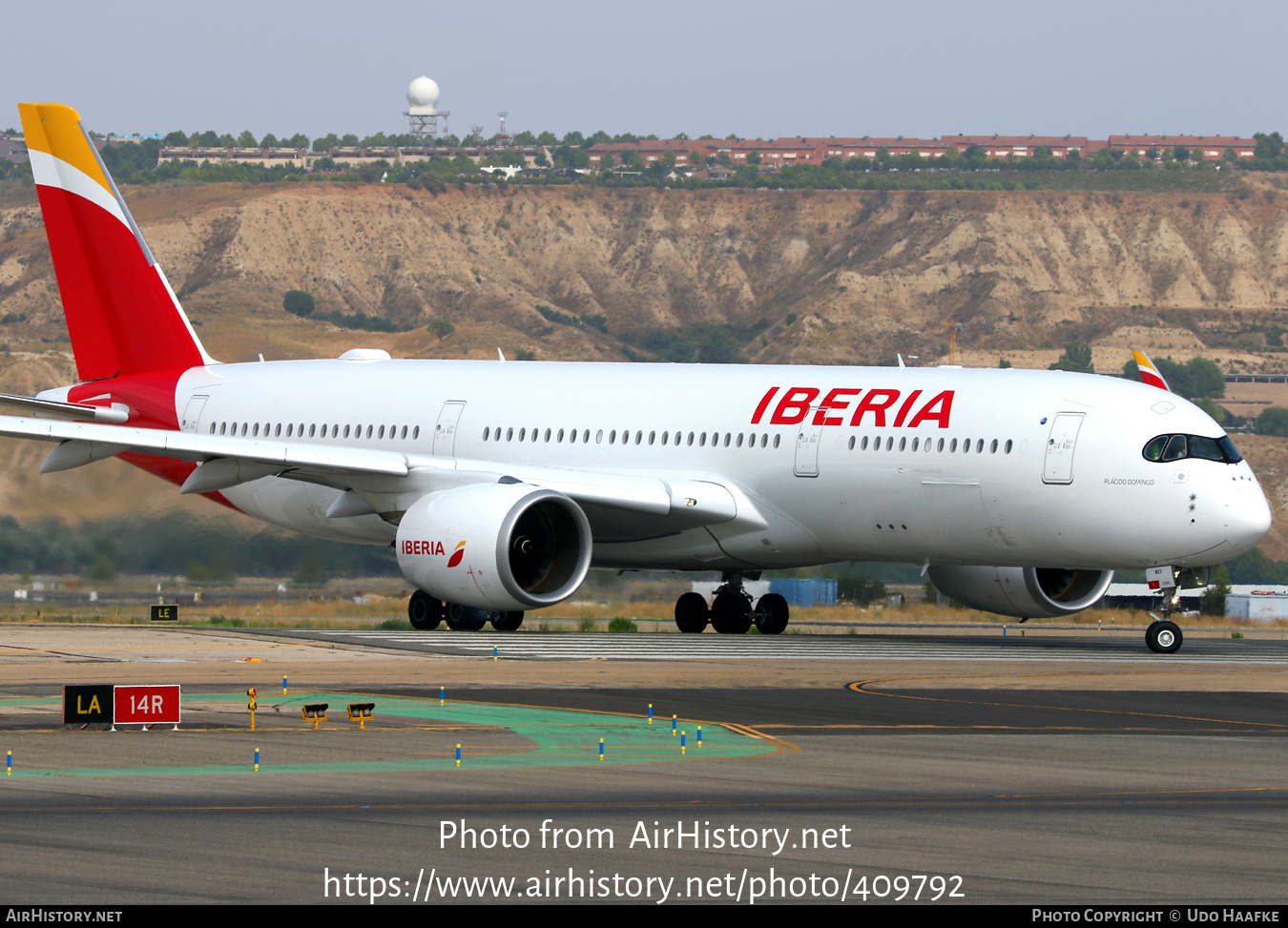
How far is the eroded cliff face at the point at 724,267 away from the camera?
572 feet

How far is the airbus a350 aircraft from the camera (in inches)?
1148

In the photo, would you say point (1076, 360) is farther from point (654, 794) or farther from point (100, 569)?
point (654, 794)

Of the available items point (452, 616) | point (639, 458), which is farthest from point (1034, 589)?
point (452, 616)

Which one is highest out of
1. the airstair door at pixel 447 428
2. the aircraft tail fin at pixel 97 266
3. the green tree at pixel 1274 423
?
the green tree at pixel 1274 423

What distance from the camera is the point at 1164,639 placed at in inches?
1185

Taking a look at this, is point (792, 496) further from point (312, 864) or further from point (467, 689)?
point (312, 864)

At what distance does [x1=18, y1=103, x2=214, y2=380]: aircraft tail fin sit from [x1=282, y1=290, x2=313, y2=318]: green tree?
133 m

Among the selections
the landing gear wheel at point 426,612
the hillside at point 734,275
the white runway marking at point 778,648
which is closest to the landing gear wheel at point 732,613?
the white runway marking at point 778,648

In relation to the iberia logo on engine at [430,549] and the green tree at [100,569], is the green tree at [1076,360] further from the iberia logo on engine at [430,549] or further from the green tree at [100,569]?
the iberia logo on engine at [430,549]

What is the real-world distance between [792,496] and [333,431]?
10210 millimetres

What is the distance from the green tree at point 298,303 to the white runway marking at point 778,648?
140110 millimetres

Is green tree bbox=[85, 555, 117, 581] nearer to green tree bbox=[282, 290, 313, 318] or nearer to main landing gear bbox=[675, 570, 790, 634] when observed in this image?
main landing gear bbox=[675, 570, 790, 634]

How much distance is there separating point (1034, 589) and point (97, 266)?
66.3 feet

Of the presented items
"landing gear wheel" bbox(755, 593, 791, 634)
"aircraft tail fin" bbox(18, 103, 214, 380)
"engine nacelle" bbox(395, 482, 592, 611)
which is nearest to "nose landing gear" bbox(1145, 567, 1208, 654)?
"landing gear wheel" bbox(755, 593, 791, 634)
